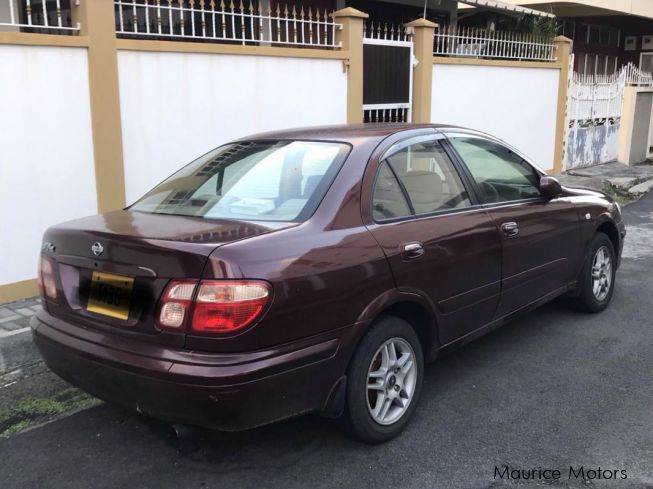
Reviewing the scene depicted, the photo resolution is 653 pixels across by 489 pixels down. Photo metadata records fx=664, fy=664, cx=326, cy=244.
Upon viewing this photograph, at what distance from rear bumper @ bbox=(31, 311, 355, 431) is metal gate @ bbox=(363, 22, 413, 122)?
621 cm

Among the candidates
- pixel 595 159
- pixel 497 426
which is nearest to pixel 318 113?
pixel 497 426

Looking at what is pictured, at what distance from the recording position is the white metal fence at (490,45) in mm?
10095

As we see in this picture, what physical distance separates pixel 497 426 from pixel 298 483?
3.81 feet

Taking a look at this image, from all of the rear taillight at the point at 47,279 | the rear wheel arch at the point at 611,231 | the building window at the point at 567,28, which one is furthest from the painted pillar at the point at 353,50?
the building window at the point at 567,28

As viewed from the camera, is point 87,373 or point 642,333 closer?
point 87,373

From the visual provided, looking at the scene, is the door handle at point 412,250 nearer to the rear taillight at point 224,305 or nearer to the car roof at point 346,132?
the car roof at point 346,132

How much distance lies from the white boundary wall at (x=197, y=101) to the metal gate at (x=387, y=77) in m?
0.95

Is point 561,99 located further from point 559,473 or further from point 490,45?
point 559,473

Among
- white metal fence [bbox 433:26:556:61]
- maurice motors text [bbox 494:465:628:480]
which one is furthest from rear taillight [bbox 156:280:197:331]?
white metal fence [bbox 433:26:556:61]

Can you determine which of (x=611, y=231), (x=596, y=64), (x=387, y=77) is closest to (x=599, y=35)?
(x=596, y=64)

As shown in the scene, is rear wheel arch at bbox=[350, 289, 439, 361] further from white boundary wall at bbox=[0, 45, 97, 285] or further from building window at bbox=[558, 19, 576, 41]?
building window at bbox=[558, 19, 576, 41]

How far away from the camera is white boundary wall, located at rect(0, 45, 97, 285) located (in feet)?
17.3

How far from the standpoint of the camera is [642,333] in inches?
193

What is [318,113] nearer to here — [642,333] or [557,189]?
[557,189]
